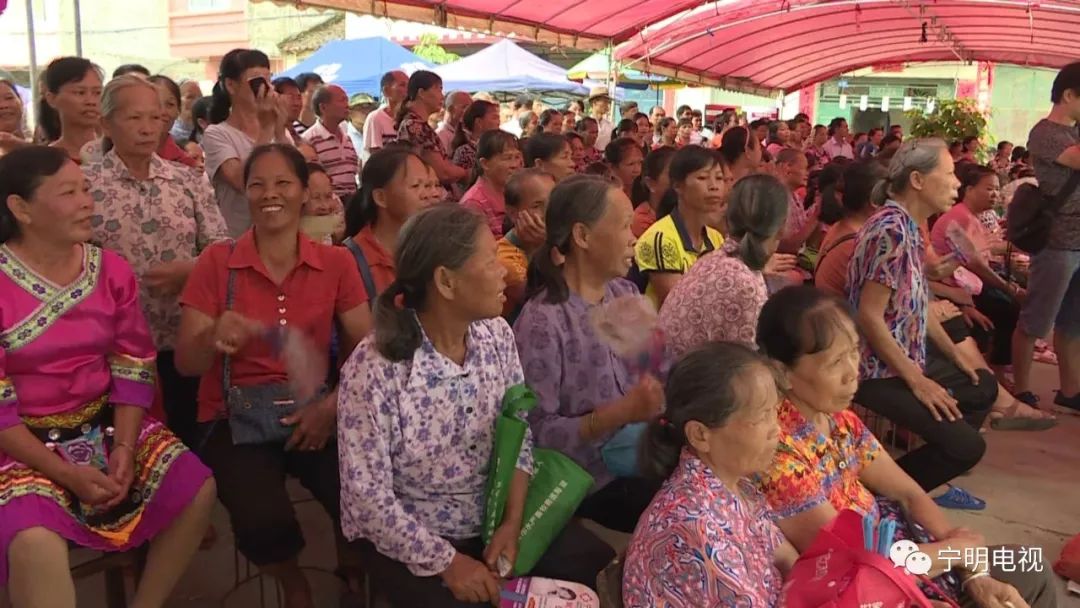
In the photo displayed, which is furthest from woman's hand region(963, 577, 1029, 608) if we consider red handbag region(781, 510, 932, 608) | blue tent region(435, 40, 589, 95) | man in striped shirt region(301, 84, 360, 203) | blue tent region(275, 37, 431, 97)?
blue tent region(275, 37, 431, 97)

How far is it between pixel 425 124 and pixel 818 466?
3362mm

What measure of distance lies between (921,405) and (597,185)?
1.37 m

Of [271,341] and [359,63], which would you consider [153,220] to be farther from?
[359,63]

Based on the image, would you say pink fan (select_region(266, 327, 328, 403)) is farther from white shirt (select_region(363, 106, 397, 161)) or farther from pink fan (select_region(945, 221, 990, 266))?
white shirt (select_region(363, 106, 397, 161))

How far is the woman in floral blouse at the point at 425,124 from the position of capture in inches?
180

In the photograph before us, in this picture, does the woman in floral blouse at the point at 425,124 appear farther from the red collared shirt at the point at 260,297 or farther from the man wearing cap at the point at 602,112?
the man wearing cap at the point at 602,112

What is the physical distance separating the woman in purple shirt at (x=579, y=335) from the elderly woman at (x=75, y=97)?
65.7 inches

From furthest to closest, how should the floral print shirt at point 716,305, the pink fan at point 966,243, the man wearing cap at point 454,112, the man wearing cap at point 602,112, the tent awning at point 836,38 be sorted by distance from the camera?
the tent awning at point 836,38
the man wearing cap at point 602,112
the man wearing cap at point 454,112
the pink fan at point 966,243
the floral print shirt at point 716,305

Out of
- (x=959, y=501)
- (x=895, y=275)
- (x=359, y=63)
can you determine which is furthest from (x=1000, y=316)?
(x=359, y=63)

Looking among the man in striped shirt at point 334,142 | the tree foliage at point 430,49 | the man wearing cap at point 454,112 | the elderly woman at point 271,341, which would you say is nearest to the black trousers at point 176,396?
the elderly woman at point 271,341

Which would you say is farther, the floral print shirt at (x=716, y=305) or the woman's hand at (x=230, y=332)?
the floral print shirt at (x=716, y=305)

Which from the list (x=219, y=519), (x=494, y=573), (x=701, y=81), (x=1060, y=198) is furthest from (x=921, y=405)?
(x=701, y=81)

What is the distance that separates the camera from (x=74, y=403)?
6.71 ft

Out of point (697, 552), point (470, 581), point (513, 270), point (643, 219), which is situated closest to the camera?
point (697, 552)
